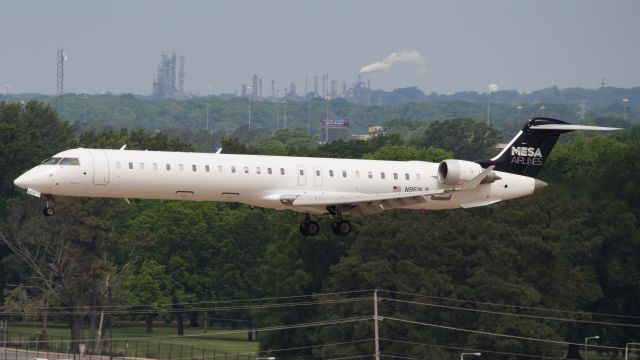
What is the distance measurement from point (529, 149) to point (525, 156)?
0.38 metres

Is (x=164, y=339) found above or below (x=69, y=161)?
below

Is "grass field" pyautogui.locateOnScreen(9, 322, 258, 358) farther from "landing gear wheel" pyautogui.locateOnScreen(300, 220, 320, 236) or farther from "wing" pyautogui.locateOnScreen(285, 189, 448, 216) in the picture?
"wing" pyautogui.locateOnScreen(285, 189, 448, 216)

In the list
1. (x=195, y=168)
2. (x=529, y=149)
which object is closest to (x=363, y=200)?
(x=195, y=168)

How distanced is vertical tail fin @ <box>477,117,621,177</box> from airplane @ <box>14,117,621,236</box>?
6 cm

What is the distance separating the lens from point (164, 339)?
370ft

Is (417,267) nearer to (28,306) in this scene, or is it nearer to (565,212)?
(565,212)

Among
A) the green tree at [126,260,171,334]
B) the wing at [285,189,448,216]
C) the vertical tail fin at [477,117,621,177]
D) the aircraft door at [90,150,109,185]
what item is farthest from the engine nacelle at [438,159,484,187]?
the green tree at [126,260,171,334]

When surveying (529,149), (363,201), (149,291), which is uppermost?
(529,149)

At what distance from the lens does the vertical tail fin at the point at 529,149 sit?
6844cm

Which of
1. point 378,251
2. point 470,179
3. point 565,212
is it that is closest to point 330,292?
point 378,251

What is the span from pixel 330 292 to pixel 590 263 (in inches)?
860

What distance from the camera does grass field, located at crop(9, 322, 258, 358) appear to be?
349 ft

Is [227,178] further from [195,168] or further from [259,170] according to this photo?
[259,170]

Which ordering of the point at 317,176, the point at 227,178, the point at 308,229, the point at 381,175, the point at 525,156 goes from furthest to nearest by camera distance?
the point at 525,156 < the point at 381,175 < the point at 308,229 < the point at 317,176 < the point at 227,178
